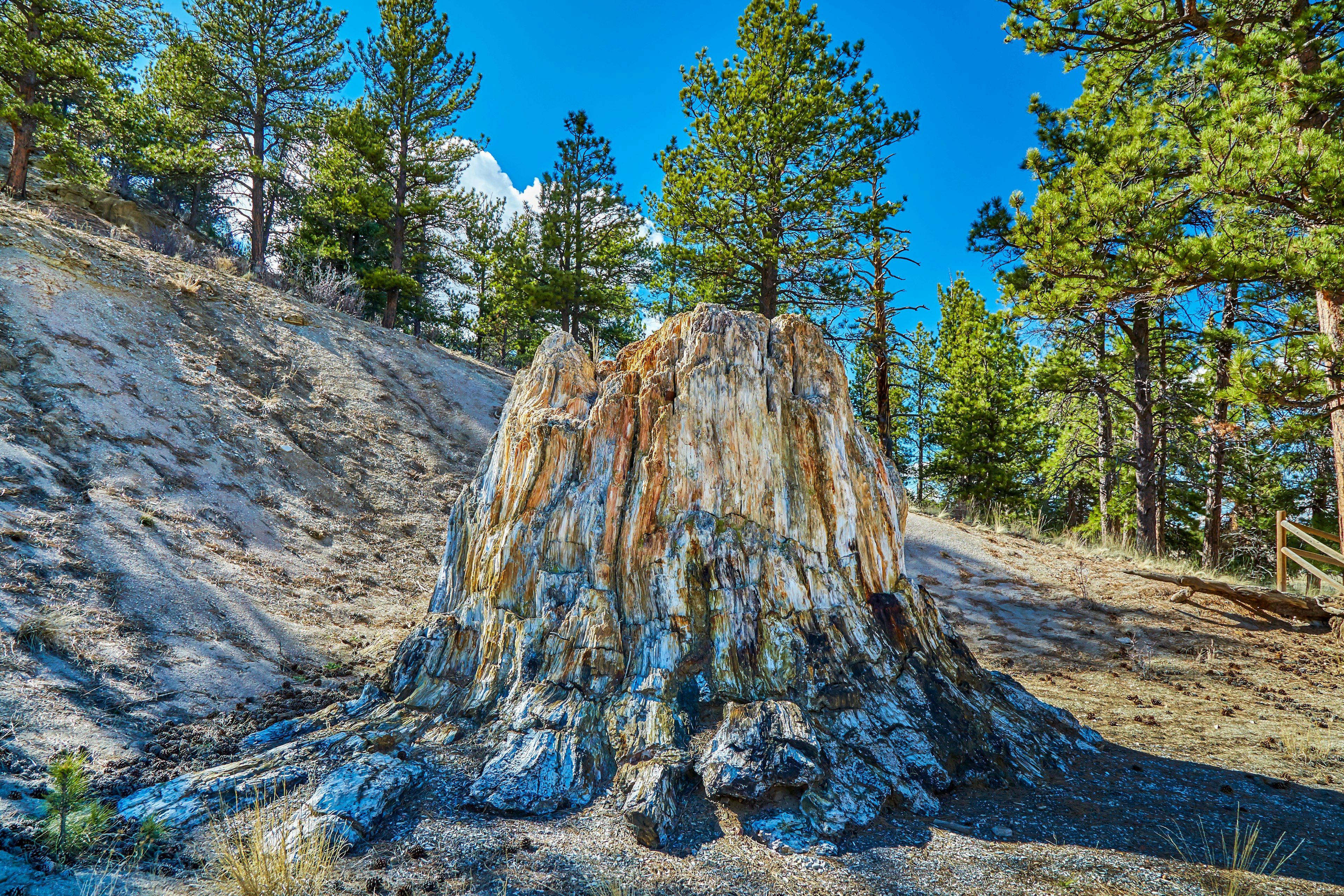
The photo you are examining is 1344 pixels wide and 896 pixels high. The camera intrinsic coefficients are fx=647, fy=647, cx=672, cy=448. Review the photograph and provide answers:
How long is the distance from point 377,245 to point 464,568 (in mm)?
21502

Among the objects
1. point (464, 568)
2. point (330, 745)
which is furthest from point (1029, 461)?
point (330, 745)

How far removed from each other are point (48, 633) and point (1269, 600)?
15.2 metres

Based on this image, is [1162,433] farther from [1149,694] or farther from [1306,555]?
[1149,694]

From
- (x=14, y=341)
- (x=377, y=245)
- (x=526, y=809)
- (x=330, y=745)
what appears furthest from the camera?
(x=377, y=245)

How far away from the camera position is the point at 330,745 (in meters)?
4.50

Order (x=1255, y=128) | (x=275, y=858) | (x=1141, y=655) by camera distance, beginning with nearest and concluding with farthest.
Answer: (x=275, y=858) → (x=1255, y=128) → (x=1141, y=655)

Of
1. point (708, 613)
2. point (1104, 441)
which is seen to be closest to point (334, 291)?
point (708, 613)

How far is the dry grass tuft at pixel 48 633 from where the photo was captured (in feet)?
17.7

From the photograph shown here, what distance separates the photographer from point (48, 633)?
551 centimetres

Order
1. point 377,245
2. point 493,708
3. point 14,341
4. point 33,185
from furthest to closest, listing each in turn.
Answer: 1. point 377,245
2. point 33,185
3. point 14,341
4. point 493,708

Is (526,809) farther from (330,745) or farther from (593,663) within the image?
(330,745)

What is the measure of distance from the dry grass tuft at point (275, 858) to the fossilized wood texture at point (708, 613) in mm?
982

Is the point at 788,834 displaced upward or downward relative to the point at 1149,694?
downward

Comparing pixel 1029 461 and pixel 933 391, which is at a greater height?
pixel 933 391
